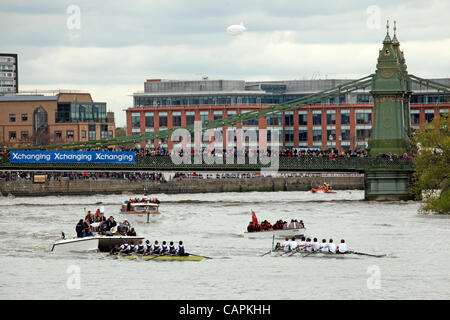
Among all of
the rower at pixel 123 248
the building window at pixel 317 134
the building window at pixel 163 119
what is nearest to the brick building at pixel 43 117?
the building window at pixel 163 119

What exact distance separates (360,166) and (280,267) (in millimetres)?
40255

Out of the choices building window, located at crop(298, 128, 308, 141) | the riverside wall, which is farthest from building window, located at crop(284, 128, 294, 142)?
the riverside wall

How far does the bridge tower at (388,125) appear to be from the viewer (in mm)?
94875

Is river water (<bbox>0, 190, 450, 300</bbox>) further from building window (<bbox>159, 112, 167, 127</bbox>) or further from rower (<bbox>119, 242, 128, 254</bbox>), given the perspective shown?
building window (<bbox>159, 112, 167, 127</bbox>)

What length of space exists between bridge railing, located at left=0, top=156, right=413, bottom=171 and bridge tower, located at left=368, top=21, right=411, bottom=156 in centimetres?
213

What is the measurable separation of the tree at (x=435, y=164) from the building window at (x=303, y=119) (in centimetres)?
7873

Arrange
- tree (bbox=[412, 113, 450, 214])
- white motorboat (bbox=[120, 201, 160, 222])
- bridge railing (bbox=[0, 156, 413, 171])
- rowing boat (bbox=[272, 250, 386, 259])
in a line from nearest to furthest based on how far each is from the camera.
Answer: rowing boat (bbox=[272, 250, 386, 259]), tree (bbox=[412, 113, 450, 214]), white motorboat (bbox=[120, 201, 160, 222]), bridge railing (bbox=[0, 156, 413, 171])

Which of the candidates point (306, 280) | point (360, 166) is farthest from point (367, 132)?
point (306, 280)

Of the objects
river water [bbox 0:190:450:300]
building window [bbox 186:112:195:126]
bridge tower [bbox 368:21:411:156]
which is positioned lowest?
river water [bbox 0:190:450:300]

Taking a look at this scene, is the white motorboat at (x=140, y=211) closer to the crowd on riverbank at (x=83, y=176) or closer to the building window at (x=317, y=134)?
the crowd on riverbank at (x=83, y=176)

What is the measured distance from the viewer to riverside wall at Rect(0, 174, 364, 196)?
125188 mm

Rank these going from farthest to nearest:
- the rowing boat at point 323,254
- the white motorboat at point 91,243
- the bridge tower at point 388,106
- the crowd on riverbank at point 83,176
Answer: the crowd on riverbank at point 83,176 → the bridge tower at point 388,106 → the white motorboat at point 91,243 → the rowing boat at point 323,254

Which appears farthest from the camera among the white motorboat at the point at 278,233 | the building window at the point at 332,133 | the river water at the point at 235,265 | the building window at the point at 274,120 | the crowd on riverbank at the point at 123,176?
the building window at the point at 274,120

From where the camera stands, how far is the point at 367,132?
524 feet
